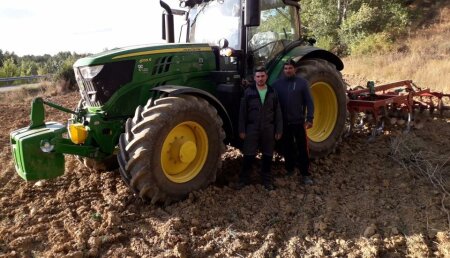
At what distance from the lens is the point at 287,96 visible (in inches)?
192

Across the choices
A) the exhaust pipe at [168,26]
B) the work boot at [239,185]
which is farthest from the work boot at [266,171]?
the exhaust pipe at [168,26]

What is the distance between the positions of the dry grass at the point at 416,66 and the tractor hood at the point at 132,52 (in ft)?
21.9

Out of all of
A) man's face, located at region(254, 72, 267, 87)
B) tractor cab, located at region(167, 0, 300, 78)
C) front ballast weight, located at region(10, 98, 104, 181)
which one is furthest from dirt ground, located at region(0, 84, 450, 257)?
tractor cab, located at region(167, 0, 300, 78)

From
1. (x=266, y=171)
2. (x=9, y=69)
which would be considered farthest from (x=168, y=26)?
(x=9, y=69)

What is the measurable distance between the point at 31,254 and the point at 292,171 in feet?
9.80

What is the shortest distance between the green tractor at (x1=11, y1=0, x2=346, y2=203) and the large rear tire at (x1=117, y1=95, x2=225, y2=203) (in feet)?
0.03

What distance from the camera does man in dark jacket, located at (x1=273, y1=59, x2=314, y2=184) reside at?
4.87 meters

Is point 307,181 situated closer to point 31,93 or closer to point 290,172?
point 290,172

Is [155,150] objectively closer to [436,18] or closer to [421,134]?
[421,134]

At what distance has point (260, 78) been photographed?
4.63m

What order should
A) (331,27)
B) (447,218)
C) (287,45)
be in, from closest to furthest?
1. (447,218)
2. (287,45)
3. (331,27)

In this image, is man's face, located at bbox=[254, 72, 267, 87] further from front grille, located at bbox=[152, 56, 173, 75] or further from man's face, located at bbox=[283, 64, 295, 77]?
front grille, located at bbox=[152, 56, 173, 75]

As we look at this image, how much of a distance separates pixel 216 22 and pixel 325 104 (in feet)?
6.29

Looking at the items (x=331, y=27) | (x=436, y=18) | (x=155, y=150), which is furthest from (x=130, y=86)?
(x=436, y=18)
